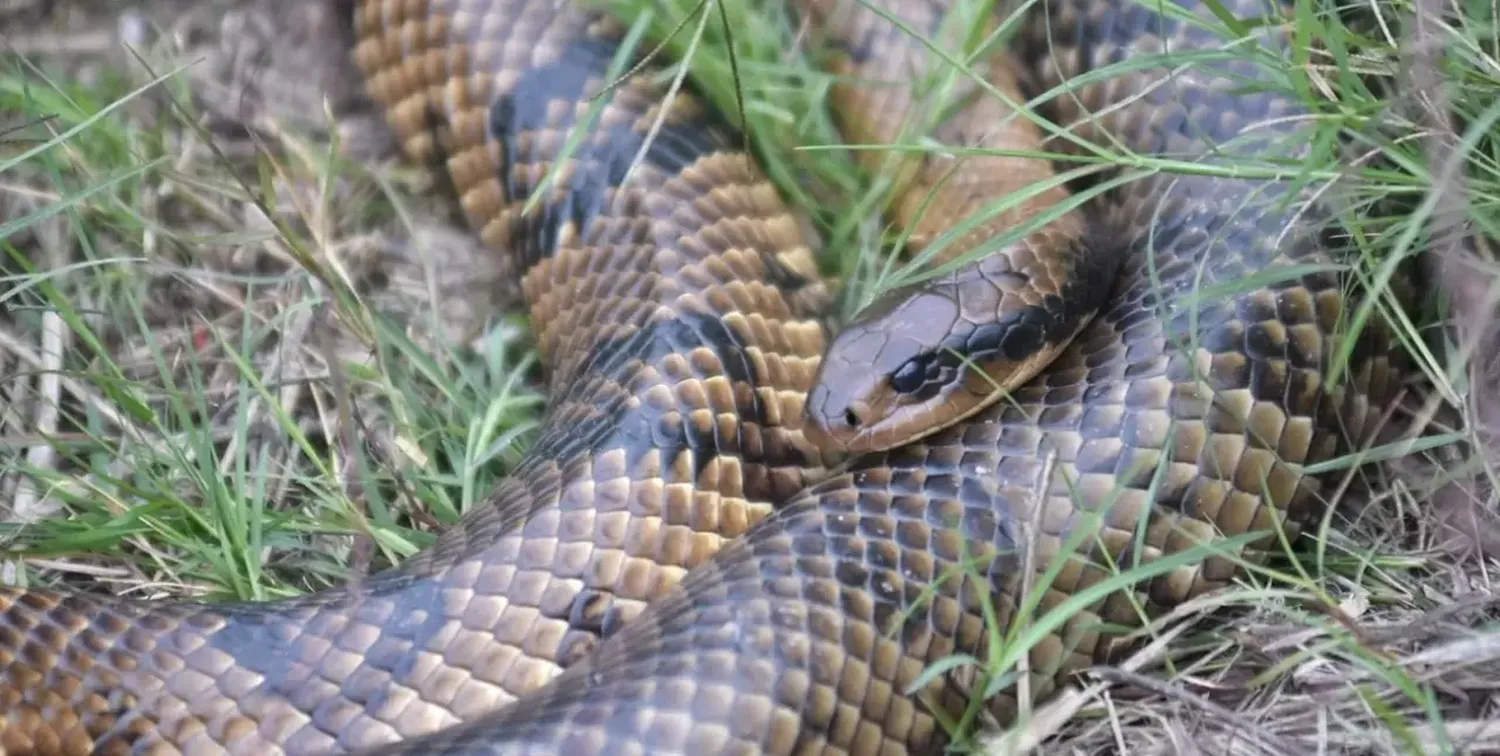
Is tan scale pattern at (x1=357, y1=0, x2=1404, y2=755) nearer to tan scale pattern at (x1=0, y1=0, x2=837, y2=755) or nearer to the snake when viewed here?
the snake

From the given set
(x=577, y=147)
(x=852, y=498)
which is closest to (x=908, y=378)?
(x=852, y=498)

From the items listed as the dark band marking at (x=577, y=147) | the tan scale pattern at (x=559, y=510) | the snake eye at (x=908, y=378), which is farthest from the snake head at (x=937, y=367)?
the dark band marking at (x=577, y=147)

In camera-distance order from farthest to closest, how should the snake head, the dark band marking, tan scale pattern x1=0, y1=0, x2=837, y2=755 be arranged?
the dark band marking → the snake head → tan scale pattern x1=0, y1=0, x2=837, y2=755

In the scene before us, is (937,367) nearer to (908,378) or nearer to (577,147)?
(908,378)

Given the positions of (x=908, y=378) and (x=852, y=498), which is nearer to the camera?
(x=852, y=498)

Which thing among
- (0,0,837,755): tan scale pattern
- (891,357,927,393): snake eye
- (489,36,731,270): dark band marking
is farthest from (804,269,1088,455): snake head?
(489,36,731,270): dark band marking

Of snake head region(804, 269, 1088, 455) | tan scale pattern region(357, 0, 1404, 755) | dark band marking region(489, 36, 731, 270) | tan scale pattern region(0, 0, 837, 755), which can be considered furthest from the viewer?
dark band marking region(489, 36, 731, 270)

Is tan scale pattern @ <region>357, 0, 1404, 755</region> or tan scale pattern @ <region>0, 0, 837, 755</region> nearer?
tan scale pattern @ <region>357, 0, 1404, 755</region>

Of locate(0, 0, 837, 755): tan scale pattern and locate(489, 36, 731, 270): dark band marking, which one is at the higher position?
locate(489, 36, 731, 270): dark band marking
